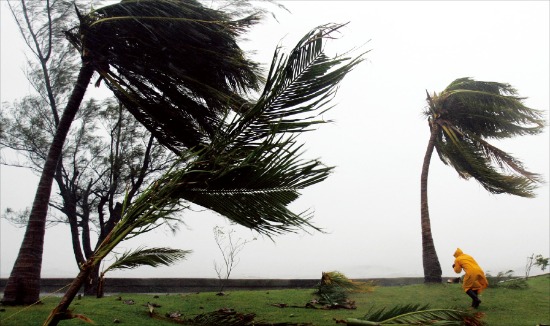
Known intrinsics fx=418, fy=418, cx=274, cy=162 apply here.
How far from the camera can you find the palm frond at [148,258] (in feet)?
8.26

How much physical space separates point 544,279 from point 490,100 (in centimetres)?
556

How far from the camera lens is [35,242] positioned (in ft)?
21.5

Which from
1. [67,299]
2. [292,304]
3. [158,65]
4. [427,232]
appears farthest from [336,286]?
[67,299]

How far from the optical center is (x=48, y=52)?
10133mm

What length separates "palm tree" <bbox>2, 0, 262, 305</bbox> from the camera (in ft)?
18.3

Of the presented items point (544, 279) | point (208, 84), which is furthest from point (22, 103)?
point (544, 279)

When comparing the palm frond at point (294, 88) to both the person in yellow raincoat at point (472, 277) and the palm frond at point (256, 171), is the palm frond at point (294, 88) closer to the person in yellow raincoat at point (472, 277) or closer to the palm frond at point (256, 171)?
the palm frond at point (256, 171)

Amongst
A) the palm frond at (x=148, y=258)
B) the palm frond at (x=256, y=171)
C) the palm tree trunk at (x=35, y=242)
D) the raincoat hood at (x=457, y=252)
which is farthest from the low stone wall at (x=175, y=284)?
the palm frond at (x=256, y=171)

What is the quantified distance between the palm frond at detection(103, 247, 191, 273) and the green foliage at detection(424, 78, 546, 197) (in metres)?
10.7

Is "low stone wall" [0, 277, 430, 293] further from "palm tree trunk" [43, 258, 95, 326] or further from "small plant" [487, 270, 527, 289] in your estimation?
"palm tree trunk" [43, 258, 95, 326]

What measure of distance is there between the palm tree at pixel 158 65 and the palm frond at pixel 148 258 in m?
1.88

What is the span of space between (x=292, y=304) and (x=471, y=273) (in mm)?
3324

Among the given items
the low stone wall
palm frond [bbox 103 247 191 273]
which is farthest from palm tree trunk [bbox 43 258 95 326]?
the low stone wall

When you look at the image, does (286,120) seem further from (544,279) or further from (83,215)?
(544,279)
